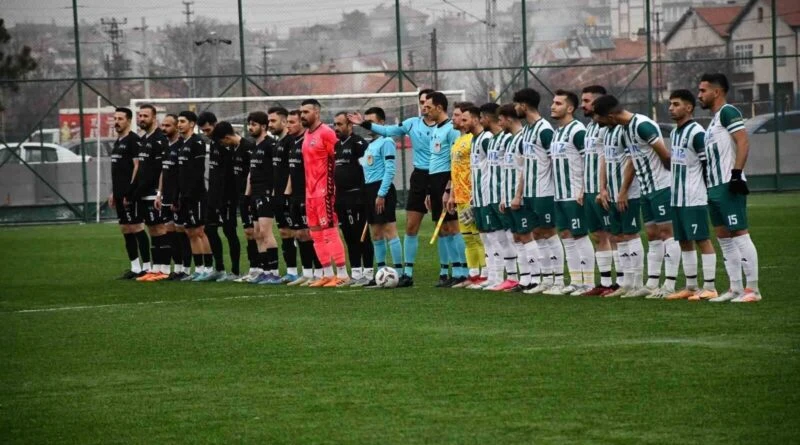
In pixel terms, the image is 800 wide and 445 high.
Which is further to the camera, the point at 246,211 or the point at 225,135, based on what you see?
the point at 225,135

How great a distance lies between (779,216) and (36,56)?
1826 cm

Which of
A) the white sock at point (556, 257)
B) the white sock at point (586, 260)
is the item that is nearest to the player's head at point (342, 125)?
the white sock at point (556, 257)

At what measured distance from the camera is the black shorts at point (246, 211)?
17.3 meters

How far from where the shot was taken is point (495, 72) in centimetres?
3450

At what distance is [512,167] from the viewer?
14828 millimetres

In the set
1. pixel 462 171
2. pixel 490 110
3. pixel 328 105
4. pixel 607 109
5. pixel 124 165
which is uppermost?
pixel 328 105

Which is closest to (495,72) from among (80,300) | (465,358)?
(80,300)

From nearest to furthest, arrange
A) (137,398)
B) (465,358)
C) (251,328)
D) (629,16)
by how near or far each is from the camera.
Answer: (137,398)
(465,358)
(251,328)
(629,16)

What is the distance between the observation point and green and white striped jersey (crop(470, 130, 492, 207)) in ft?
49.5

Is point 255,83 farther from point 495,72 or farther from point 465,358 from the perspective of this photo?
point 465,358

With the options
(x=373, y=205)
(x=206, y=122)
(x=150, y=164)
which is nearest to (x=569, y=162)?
(x=373, y=205)

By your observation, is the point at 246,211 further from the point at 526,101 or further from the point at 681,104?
the point at 681,104

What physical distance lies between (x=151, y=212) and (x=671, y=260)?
7618mm

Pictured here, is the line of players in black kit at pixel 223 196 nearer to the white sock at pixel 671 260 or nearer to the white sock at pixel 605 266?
the white sock at pixel 605 266
